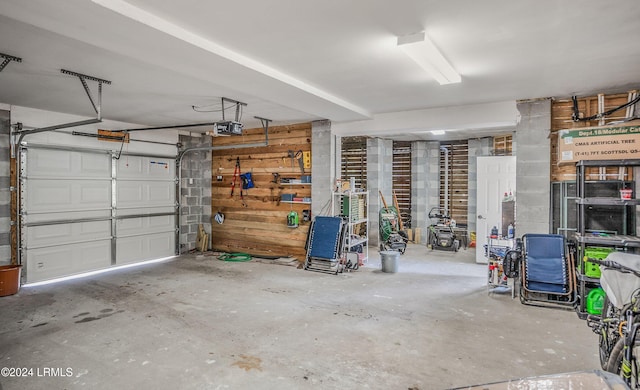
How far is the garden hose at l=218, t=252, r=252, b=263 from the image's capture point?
24.0ft

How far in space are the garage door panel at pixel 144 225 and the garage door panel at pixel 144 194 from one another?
11.6 inches

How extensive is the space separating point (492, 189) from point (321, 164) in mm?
3471

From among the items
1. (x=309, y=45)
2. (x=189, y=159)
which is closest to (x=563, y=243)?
(x=309, y=45)

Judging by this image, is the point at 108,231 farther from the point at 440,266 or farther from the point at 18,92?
the point at 440,266

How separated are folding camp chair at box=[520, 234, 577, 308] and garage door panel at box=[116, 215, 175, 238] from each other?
6.79 m

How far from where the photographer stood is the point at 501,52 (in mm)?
3398

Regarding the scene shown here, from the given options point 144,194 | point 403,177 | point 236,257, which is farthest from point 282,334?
point 403,177

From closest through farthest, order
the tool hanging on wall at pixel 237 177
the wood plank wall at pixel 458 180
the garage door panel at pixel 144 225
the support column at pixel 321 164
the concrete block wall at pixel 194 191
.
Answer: the support column at pixel 321 164 < the garage door panel at pixel 144 225 < the tool hanging on wall at pixel 237 177 < the concrete block wall at pixel 194 191 < the wood plank wall at pixel 458 180

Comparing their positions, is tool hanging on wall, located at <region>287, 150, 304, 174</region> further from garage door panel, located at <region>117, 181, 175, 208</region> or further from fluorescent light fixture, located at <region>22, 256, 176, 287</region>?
fluorescent light fixture, located at <region>22, 256, 176, 287</region>

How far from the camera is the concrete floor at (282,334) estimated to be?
9.52 ft

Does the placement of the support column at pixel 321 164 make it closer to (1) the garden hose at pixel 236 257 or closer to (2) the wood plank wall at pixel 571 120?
(1) the garden hose at pixel 236 257

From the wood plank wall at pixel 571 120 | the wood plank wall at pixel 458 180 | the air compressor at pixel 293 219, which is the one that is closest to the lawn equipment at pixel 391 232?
the wood plank wall at pixel 458 180

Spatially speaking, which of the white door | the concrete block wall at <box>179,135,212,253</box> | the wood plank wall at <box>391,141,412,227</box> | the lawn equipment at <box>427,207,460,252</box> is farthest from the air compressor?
the wood plank wall at <box>391,141,412,227</box>

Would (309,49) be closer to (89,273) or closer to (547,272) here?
(547,272)
